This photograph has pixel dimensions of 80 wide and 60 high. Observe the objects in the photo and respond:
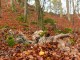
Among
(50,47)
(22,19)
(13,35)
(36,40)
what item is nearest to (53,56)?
(50,47)

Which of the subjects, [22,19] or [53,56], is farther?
[22,19]

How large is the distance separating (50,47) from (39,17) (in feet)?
35.2

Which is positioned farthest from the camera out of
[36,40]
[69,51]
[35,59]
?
[36,40]

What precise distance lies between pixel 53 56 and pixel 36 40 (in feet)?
18.4

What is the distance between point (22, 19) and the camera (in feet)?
82.2

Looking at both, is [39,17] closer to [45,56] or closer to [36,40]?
[36,40]

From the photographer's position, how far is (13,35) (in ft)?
43.3

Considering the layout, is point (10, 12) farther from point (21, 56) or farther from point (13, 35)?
point (21, 56)

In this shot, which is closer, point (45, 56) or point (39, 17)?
point (45, 56)

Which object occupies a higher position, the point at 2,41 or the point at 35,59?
the point at 35,59

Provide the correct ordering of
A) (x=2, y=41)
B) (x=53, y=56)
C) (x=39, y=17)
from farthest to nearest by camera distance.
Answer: (x=39, y=17), (x=2, y=41), (x=53, y=56)

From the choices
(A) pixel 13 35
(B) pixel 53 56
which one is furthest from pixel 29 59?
(A) pixel 13 35

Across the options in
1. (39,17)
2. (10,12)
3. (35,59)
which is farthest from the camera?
(10,12)

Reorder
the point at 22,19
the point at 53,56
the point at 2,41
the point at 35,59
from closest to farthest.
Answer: the point at 35,59
the point at 53,56
the point at 2,41
the point at 22,19
